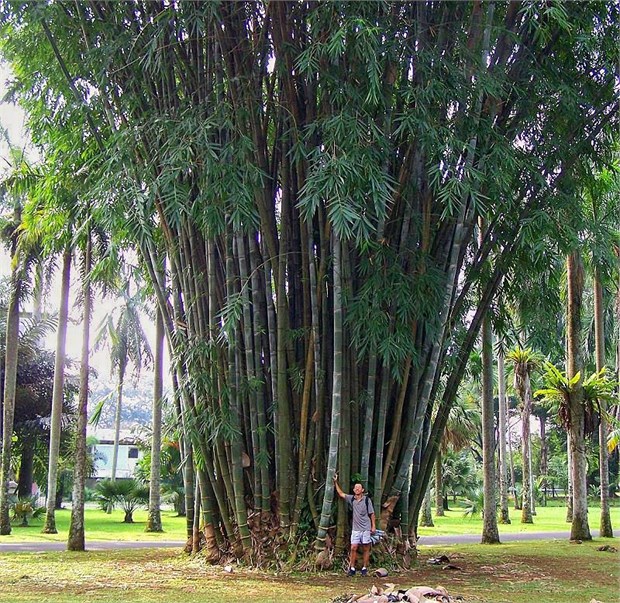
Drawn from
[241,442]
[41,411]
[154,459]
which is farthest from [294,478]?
[41,411]

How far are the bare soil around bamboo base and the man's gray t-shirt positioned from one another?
46cm

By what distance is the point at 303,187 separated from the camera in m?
7.02

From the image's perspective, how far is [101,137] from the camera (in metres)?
8.48

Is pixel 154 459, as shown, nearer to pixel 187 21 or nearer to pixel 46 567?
pixel 46 567

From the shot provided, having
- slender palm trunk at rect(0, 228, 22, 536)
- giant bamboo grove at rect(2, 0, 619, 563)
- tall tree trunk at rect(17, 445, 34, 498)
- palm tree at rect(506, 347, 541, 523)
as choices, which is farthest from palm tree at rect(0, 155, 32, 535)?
palm tree at rect(506, 347, 541, 523)

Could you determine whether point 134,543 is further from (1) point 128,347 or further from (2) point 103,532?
(1) point 128,347

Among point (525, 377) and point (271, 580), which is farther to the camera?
point (525, 377)

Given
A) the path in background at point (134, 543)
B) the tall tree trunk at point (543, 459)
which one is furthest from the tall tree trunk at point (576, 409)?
the tall tree trunk at point (543, 459)

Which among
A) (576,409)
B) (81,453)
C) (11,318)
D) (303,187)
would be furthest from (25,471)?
(303,187)

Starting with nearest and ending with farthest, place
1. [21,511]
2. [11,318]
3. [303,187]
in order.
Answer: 1. [303,187]
2. [11,318]
3. [21,511]

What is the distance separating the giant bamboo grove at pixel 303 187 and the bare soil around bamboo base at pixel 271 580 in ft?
2.09

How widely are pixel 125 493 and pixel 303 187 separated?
14130 millimetres

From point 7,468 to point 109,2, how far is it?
10016 mm

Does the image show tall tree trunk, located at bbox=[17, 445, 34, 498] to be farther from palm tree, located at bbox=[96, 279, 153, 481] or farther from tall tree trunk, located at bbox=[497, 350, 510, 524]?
tall tree trunk, located at bbox=[497, 350, 510, 524]
